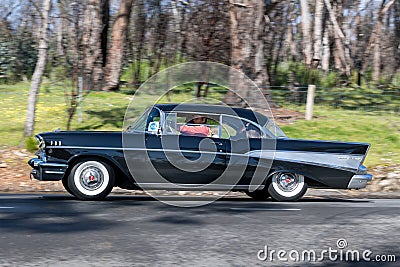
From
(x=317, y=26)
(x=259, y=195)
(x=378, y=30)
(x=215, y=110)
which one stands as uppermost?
(x=378, y=30)

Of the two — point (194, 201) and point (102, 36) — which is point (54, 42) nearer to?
point (102, 36)

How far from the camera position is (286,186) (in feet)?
37.5

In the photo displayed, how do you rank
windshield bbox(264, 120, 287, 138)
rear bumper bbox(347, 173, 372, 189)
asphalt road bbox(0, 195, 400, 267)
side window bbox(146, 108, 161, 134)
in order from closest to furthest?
1. asphalt road bbox(0, 195, 400, 267)
2. side window bbox(146, 108, 161, 134)
3. rear bumper bbox(347, 173, 372, 189)
4. windshield bbox(264, 120, 287, 138)

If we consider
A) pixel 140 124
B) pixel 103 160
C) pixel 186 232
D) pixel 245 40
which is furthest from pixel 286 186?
pixel 245 40

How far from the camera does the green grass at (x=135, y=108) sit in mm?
19042

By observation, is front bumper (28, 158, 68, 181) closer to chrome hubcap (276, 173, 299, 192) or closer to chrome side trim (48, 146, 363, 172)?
chrome side trim (48, 146, 363, 172)

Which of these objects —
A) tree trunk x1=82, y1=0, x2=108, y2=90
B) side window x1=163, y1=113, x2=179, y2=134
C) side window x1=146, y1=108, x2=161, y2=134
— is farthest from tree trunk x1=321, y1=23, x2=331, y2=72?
side window x1=146, y1=108, x2=161, y2=134

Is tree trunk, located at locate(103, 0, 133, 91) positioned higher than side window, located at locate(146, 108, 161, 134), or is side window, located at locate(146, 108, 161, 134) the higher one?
tree trunk, located at locate(103, 0, 133, 91)

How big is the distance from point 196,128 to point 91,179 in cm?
195

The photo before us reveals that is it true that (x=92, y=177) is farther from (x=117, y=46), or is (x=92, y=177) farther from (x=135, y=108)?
(x=117, y=46)

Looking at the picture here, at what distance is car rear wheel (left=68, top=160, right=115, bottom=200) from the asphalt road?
0.24m

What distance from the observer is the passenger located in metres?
11.1

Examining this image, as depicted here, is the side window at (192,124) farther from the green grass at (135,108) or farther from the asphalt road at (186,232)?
the green grass at (135,108)

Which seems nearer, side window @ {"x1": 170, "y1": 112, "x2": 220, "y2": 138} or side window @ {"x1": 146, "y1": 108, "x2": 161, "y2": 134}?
side window @ {"x1": 146, "y1": 108, "x2": 161, "y2": 134}
